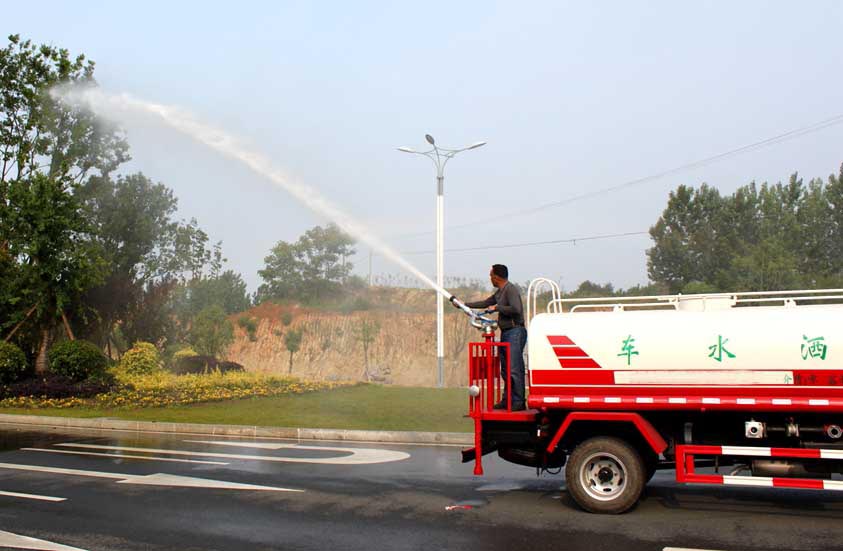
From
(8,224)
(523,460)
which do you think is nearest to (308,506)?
(523,460)

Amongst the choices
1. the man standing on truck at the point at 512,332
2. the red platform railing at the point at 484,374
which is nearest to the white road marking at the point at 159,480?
the red platform railing at the point at 484,374

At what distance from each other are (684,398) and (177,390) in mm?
16339

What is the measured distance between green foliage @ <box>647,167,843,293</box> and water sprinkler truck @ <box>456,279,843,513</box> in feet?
97.0

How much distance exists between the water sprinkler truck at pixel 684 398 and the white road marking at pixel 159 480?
3.22 m

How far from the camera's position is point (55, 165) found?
24.0m

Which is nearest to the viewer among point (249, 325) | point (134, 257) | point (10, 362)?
point (10, 362)

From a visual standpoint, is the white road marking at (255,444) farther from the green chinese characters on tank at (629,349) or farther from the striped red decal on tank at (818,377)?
the striped red decal on tank at (818,377)

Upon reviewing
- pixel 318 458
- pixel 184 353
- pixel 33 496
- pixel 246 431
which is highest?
pixel 184 353

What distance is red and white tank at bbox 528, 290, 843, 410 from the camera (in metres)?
7.15

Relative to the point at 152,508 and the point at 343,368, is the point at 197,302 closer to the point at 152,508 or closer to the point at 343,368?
the point at 343,368

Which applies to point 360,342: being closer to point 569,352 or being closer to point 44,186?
point 44,186

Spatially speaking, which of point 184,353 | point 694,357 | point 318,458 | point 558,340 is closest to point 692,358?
point 694,357

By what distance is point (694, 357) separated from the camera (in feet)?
24.4

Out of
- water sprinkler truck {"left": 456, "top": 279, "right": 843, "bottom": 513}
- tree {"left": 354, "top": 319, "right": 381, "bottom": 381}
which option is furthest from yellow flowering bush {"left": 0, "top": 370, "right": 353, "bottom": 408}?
water sprinkler truck {"left": 456, "top": 279, "right": 843, "bottom": 513}
